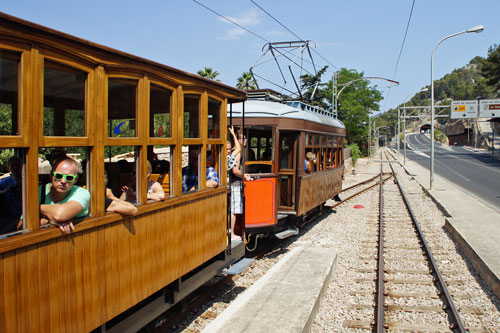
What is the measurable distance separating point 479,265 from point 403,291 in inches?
72.3

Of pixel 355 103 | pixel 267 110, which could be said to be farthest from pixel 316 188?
pixel 355 103

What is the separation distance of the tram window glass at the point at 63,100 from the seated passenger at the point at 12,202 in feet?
0.97

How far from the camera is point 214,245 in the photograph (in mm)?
5500

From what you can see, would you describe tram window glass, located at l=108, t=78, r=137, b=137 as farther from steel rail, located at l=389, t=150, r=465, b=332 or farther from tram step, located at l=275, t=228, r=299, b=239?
tram step, located at l=275, t=228, r=299, b=239

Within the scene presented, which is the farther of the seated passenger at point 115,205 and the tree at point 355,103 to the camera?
the tree at point 355,103

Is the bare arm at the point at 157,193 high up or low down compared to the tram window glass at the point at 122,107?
down

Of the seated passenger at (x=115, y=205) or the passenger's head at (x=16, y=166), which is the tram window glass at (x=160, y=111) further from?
the passenger's head at (x=16, y=166)

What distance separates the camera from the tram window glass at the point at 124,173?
151 inches

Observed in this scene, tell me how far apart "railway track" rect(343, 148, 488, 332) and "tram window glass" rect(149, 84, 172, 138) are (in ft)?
10.1

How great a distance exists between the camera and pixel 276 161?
8.42 metres

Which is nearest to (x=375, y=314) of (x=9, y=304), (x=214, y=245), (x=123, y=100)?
(x=214, y=245)

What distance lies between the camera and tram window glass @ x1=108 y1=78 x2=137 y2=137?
11.9ft

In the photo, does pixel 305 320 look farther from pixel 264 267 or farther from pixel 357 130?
pixel 357 130

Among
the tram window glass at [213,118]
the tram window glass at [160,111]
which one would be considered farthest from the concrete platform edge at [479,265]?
the tram window glass at [160,111]
